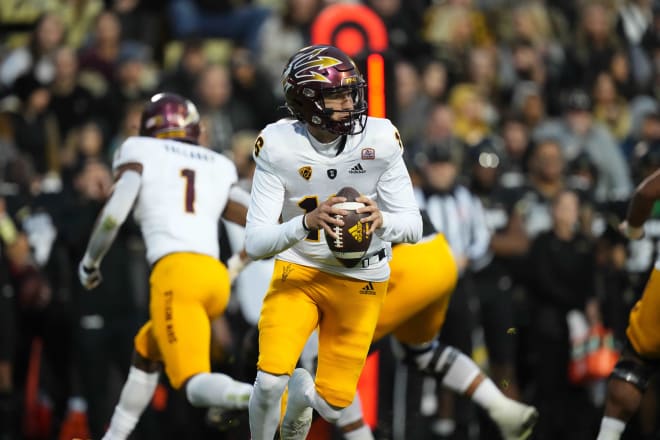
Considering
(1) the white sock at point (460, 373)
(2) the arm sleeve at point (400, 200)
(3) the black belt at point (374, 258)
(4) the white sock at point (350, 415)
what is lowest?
(4) the white sock at point (350, 415)

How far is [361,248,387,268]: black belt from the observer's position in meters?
6.38

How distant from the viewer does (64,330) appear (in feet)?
34.6

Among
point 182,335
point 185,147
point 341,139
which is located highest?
point 341,139

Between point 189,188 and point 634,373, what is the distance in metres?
2.55

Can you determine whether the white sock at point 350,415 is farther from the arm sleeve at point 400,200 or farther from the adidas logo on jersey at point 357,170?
the adidas logo on jersey at point 357,170

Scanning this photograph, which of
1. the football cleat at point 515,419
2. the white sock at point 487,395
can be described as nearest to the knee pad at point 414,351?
the white sock at point 487,395

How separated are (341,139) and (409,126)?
555 centimetres

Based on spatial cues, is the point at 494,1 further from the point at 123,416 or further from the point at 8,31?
the point at 123,416

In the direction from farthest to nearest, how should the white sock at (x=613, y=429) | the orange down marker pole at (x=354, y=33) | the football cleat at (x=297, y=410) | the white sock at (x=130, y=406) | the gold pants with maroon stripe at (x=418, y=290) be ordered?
1. the orange down marker pole at (x=354, y=33)
2. the white sock at (x=130, y=406)
3. the gold pants with maroon stripe at (x=418, y=290)
4. the white sock at (x=613, y=429)
5. the football cleat at (x=297, y=410)

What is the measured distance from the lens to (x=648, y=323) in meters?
6.76

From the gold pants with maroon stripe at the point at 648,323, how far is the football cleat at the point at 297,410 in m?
1.66

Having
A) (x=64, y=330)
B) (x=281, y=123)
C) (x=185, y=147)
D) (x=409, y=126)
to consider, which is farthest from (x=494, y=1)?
(x=281, y=123)

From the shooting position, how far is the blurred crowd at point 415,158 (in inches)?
392

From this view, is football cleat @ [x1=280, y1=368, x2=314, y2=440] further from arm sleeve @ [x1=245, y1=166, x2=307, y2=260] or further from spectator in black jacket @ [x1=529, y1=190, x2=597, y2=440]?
spectator in black jacket @ [x1=529, y1=190, x2=597, y2=440]
